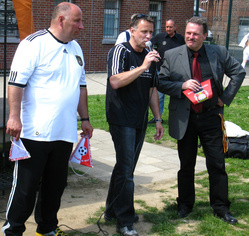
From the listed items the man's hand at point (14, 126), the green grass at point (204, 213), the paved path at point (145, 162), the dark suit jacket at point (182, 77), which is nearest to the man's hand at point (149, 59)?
the dark suit jacket at point (182, 77)

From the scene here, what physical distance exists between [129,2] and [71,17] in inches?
593

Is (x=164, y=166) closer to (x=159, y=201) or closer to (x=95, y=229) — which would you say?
(x=159, y=201)

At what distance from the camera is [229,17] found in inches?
687

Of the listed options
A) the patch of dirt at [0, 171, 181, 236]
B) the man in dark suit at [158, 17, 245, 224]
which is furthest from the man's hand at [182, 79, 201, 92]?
the patch of dirt at [0, 171, 181, 236]

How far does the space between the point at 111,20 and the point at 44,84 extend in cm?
1502

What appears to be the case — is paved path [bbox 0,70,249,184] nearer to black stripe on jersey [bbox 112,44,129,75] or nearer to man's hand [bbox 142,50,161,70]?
black stripe on jersey [bbox 112,44,129,75]

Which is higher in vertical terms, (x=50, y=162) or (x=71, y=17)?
(x=71, y=17)

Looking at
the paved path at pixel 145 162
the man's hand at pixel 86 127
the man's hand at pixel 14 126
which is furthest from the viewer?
the paved path at pixel 145 162

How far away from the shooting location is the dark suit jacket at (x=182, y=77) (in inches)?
186

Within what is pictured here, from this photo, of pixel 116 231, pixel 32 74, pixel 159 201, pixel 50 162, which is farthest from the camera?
pixel 159 201

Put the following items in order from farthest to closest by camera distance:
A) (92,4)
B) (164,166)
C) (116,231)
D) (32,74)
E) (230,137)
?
1. (92,4)
2. (230,137)
3. (164,166)
4. (116,231)
5. (32,74)

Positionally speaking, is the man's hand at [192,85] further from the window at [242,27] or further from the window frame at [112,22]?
the window at [242,27]

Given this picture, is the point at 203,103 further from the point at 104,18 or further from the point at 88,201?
the point at 104,18

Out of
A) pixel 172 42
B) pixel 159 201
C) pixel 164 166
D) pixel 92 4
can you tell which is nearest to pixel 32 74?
pixel 159 201
